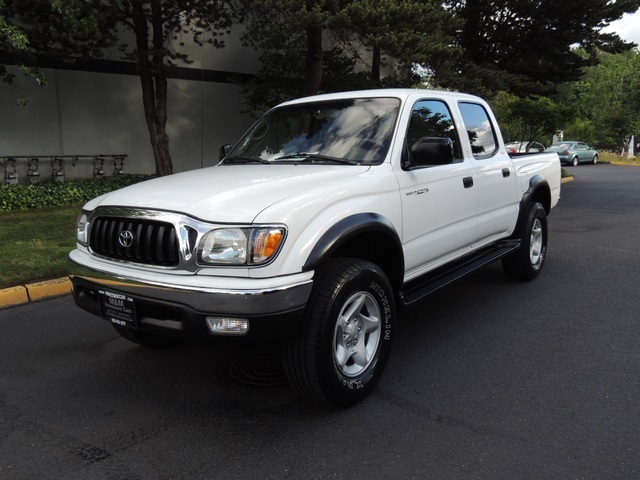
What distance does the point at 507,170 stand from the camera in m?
5.18

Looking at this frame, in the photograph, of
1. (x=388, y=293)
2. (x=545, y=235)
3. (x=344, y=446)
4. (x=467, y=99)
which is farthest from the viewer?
(x=545, y=235)

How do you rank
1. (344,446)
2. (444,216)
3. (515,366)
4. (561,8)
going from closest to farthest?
(344,446)
(515,366)
(444,216)
(561,8)

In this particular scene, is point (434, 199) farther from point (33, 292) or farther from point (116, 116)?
point (116, 116)

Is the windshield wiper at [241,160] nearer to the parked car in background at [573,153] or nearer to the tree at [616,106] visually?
the parked car in background at [573,153]

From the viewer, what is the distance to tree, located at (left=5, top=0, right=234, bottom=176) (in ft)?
29.0

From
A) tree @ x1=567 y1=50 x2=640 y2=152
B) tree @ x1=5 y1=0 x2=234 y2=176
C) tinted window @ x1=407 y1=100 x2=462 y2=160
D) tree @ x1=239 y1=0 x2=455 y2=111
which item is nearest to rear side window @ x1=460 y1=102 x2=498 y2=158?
tinted window @ x1=407 y1=100 x2=462 y2=160

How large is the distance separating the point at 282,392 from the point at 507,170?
10.6 ft

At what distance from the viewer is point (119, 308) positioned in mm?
2971

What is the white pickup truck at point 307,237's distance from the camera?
2723 mm

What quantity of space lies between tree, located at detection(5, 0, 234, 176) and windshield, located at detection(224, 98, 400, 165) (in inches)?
205

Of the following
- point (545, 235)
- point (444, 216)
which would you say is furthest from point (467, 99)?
point (545, 235)

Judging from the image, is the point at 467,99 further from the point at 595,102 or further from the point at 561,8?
the point at 595,102

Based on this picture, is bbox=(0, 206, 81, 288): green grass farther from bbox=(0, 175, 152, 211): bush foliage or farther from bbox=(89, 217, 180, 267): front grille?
bbox=(89, 217, 180, 267): front grille

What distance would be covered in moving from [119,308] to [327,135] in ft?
6.46
